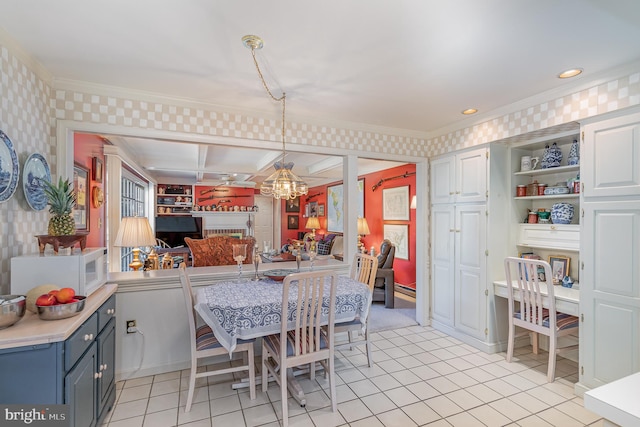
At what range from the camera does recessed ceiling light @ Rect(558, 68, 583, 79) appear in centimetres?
232

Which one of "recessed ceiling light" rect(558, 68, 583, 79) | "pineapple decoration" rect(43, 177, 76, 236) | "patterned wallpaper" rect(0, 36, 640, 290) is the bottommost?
"pineapple decoration" rect(43, 177, 76, 236)

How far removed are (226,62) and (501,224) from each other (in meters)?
3.10

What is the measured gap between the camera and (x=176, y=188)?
8539 mm

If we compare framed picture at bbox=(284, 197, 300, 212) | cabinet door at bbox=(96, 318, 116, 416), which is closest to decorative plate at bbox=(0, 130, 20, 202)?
cabinet door at bbox=(96, 318, 116, 416)

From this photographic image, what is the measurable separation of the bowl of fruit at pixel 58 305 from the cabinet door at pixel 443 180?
3592mm

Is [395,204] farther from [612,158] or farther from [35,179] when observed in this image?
[35,179]

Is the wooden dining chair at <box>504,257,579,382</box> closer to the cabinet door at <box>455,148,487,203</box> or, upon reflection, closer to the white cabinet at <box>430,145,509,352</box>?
the white cabinet at <box>430,145,509,352</box>

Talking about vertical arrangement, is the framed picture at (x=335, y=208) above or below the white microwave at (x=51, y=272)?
above

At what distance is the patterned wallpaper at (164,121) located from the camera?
6.28 ft

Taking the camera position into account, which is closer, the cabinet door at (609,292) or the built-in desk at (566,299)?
the cabinet door at (609,292)

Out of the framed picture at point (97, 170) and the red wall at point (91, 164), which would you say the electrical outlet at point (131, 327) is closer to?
the red wall at point (91, 164)

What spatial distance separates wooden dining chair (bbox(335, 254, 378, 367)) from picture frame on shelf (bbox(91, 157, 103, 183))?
2.98 metres

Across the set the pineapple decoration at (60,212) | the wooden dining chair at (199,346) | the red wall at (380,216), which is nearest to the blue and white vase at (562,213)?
the red wall at (380,216)

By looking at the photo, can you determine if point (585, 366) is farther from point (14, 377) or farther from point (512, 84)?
point (14, 377)
